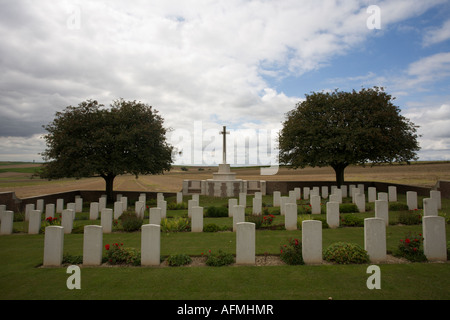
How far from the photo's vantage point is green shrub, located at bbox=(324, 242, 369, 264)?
20.3 ft

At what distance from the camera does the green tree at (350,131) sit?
20.6 m

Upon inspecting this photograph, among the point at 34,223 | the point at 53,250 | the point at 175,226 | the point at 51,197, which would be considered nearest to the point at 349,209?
the point at 175,226

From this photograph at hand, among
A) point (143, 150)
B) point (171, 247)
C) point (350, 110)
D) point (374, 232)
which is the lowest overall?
point (171, 247)

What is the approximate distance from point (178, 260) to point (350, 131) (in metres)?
18.6

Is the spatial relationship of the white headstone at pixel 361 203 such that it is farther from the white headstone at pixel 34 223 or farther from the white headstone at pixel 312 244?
the white headstone at pixel 34 223

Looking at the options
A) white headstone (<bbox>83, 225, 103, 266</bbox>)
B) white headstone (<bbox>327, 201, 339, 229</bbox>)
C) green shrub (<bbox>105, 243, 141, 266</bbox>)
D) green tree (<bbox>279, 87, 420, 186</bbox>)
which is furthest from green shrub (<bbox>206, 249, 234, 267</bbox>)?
green tree (<bbox>279, 87, 420, 186</bbox>)

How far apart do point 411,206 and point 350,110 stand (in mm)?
10234

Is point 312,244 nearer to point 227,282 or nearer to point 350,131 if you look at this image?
point 227,282

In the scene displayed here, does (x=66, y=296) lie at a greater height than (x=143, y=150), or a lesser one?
lesser

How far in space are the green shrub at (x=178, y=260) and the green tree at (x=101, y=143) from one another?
47.3ft

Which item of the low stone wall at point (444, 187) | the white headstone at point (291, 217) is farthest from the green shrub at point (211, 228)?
the low stone wall at point (444, 187)

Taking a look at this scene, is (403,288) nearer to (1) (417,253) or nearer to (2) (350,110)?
(1) (417,253)

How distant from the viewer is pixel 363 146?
67.7ft

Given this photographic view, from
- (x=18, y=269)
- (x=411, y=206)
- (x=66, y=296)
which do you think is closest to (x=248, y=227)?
(x=66, y=296)
